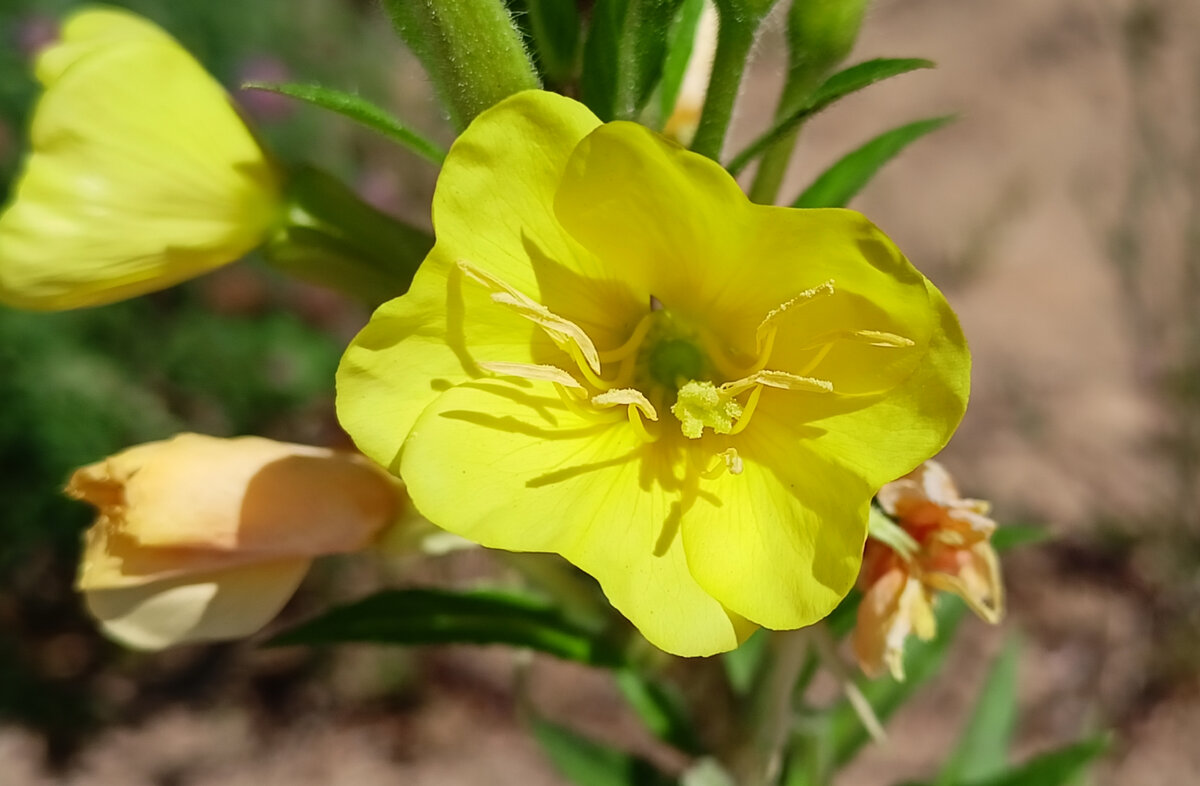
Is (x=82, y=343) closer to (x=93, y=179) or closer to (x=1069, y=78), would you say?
(x=93, y=179)

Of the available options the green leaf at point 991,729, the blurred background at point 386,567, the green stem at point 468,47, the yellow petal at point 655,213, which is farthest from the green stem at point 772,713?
the blurred background at point 386,567

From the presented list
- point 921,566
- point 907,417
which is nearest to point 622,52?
point 907,417

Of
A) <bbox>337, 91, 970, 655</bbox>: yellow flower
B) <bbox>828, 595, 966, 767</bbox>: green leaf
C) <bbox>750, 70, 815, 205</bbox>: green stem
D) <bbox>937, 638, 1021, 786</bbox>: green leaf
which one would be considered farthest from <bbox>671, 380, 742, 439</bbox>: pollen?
<bbox>937, 638, 1021, 786</bbox>: green leaf

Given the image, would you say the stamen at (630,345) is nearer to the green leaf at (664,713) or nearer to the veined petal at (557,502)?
the veined petal at (557,502)

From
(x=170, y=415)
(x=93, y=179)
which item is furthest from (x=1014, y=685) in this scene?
(x=170, y=415)

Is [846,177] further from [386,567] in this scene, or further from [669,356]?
[386,567]

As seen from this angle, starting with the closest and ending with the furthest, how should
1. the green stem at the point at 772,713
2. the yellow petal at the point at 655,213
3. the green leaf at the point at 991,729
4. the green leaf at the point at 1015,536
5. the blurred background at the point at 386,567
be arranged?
the yellow petal at the point at 655,213, the green stem at the point at 772,713, the green leaf at the point at 1015,536, the green leaf at the point at 991,729, the blurred background at the point at 386,567

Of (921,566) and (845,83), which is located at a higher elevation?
(845,83)

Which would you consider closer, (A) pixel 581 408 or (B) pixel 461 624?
(A) pixel 581 408
